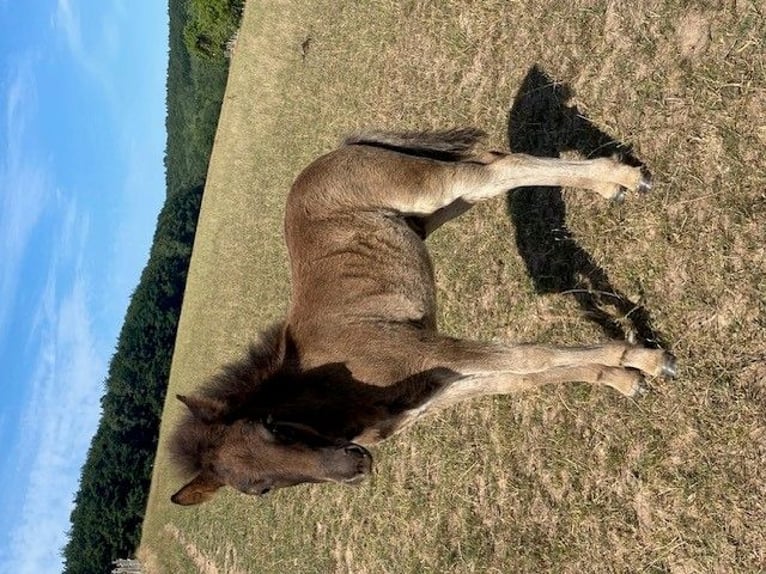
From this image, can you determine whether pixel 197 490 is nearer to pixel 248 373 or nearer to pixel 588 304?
pixel 248 373

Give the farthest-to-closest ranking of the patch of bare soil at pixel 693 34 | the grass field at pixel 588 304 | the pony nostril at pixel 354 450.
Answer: the patch of bare soil at pixel 693 34 → the grass field at pixel 588 304 → the pony nostril at pixel 354 450

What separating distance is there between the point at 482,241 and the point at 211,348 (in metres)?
9.30

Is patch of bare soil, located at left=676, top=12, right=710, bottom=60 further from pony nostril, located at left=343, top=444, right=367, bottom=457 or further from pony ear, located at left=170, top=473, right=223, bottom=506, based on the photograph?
pony ear, located at left=170, top=473, right=223, bottom=506

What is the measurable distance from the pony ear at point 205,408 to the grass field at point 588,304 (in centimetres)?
56

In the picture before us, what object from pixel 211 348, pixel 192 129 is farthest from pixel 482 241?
pixel 192 129

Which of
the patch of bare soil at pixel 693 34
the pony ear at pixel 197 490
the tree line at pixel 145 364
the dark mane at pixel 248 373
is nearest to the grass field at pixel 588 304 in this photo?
the patch of bare soil at pixel 693 34

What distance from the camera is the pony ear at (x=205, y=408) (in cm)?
429

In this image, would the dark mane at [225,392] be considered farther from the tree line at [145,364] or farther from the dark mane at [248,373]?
the tree line at [145,364]

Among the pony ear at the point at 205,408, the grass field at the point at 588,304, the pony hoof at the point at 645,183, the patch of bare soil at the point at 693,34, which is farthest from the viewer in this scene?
the pony hoof at the point at 645,183

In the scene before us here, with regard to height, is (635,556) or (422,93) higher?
(422,93)

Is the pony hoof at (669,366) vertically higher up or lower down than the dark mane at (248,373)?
higher up

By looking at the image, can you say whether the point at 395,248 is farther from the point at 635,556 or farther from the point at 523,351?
the point at 635,556

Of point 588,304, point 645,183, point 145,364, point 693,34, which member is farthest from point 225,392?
→ point 145,364

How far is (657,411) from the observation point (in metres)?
4.52
